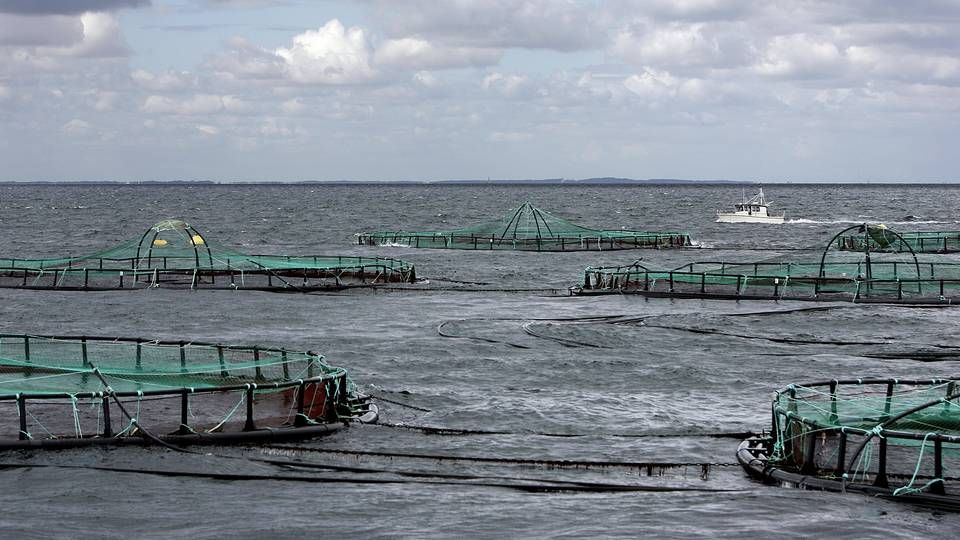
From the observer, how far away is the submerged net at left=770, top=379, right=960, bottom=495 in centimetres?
2336

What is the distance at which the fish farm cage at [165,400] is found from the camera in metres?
26.4

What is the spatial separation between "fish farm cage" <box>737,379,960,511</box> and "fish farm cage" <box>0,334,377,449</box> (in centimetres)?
969

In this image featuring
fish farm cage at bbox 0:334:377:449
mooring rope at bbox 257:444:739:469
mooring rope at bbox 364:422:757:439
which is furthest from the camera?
mooring rope at bbox 364:422:757:439

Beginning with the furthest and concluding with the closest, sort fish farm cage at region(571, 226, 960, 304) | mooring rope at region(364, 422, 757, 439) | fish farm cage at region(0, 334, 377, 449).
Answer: fish farm cage at region(571, 226, 960, 304) < mooring rope at region(364, 422, 757, 439) < fish farm cage at region(0, 334, 377, 449)

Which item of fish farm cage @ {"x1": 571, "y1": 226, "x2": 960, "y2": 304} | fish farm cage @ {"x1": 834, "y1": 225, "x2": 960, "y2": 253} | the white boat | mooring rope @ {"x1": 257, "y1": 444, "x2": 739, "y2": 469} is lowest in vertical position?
mooring rope @ {"x1": 257, "y1": 444, "x2": 739, "y2": 469}

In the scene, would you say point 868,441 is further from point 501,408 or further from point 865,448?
point 501,408

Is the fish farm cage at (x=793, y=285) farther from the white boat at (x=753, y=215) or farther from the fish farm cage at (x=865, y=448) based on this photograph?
the white boat at (x=753, y=215)

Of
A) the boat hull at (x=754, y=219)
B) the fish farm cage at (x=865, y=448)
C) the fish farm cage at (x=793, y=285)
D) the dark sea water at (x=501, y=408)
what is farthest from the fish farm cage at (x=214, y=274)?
the boat hull at (x=754, y=219)

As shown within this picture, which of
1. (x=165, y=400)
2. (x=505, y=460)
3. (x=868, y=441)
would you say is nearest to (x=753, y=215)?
(x=165, y=400)

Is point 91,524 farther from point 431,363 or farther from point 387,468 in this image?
point 431,363

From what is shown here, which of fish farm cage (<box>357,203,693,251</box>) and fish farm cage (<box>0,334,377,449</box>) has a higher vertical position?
fish farm cage (<box>357,203,693,251</box>)

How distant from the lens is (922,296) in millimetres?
55688

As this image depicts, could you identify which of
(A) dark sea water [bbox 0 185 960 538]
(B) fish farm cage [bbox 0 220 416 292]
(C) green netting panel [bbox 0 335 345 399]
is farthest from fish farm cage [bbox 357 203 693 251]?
(C) green netting panel [bbox 0 335 345 399]

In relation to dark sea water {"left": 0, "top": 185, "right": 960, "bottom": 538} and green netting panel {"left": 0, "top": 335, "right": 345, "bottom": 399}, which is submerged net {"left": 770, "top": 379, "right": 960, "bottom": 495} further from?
green netting panel {"left": 0, "top": 335, "right": 345, "bottom": 399}
